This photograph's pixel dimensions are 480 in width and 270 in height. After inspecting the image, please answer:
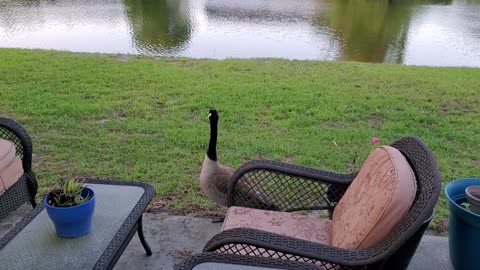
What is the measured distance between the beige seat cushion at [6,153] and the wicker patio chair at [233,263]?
121 centimetres

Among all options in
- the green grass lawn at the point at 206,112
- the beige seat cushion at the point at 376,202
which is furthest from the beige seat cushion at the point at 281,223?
the green grass lawn at the point at 206,112

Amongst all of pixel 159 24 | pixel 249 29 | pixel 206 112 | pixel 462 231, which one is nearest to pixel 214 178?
pixel 462 231

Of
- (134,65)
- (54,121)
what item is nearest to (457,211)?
(54,121)

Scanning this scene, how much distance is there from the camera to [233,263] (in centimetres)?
138

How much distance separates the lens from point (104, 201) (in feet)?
6.09

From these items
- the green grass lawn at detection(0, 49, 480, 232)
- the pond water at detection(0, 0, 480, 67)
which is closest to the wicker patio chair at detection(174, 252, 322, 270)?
the green grass lawn at detection(0, 49, 480, 232)

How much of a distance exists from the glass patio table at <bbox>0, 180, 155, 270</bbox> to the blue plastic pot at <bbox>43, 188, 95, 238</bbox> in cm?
3

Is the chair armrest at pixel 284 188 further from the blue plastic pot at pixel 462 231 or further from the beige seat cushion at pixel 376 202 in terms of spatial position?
the blue plastic pot at pixel 462 231

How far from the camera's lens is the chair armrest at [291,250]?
138cm

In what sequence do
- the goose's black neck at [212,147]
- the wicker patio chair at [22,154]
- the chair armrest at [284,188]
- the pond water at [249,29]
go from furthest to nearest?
1. the pond water at [249,29]
2. the goose's black neck at [212,147]
3. the wicker patio chair at [22,154]
4. the chair armrest at [284,188]

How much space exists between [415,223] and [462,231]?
0.70 meters

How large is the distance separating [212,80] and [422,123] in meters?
2.16

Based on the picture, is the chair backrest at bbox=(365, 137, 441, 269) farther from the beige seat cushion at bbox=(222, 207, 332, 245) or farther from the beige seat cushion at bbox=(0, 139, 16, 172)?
the beige seat cushion at bbox=(0, 139, 16, 172)

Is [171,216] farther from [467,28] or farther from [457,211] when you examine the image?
[467,28]
